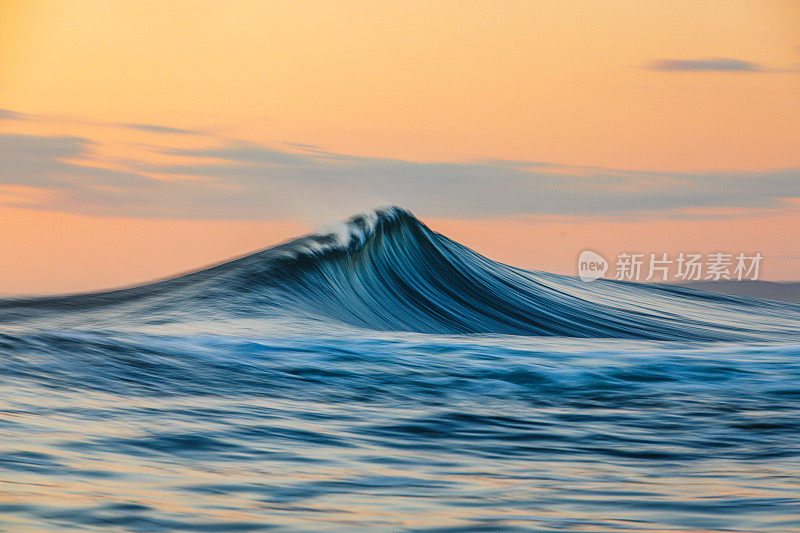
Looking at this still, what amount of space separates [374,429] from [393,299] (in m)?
8.16

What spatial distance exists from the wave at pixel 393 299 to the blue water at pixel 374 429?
0.38 m

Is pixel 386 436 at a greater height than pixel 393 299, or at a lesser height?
lesser

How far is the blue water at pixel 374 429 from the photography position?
2674 mm

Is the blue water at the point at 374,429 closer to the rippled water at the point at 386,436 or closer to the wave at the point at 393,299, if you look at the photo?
the rippled water at the point at 386,436

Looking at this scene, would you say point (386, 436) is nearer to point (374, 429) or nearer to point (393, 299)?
point (374, 429)

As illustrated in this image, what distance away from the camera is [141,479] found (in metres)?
2.90

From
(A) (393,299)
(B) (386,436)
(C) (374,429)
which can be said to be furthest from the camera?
(A) (393,299)

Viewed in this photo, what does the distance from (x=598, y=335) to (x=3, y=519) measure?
10528 millimetres

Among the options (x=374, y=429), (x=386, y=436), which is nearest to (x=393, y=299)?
(x=374, y=429)

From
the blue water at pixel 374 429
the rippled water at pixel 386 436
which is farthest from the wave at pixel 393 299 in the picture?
the rippled water at pixel 386 436

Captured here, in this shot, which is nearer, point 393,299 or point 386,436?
point 386,436

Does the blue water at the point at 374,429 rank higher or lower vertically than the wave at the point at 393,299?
lower

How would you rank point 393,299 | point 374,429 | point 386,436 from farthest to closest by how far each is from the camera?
point 393,299 → point 374,429 → point 386,436

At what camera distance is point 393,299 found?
40.5 feet
